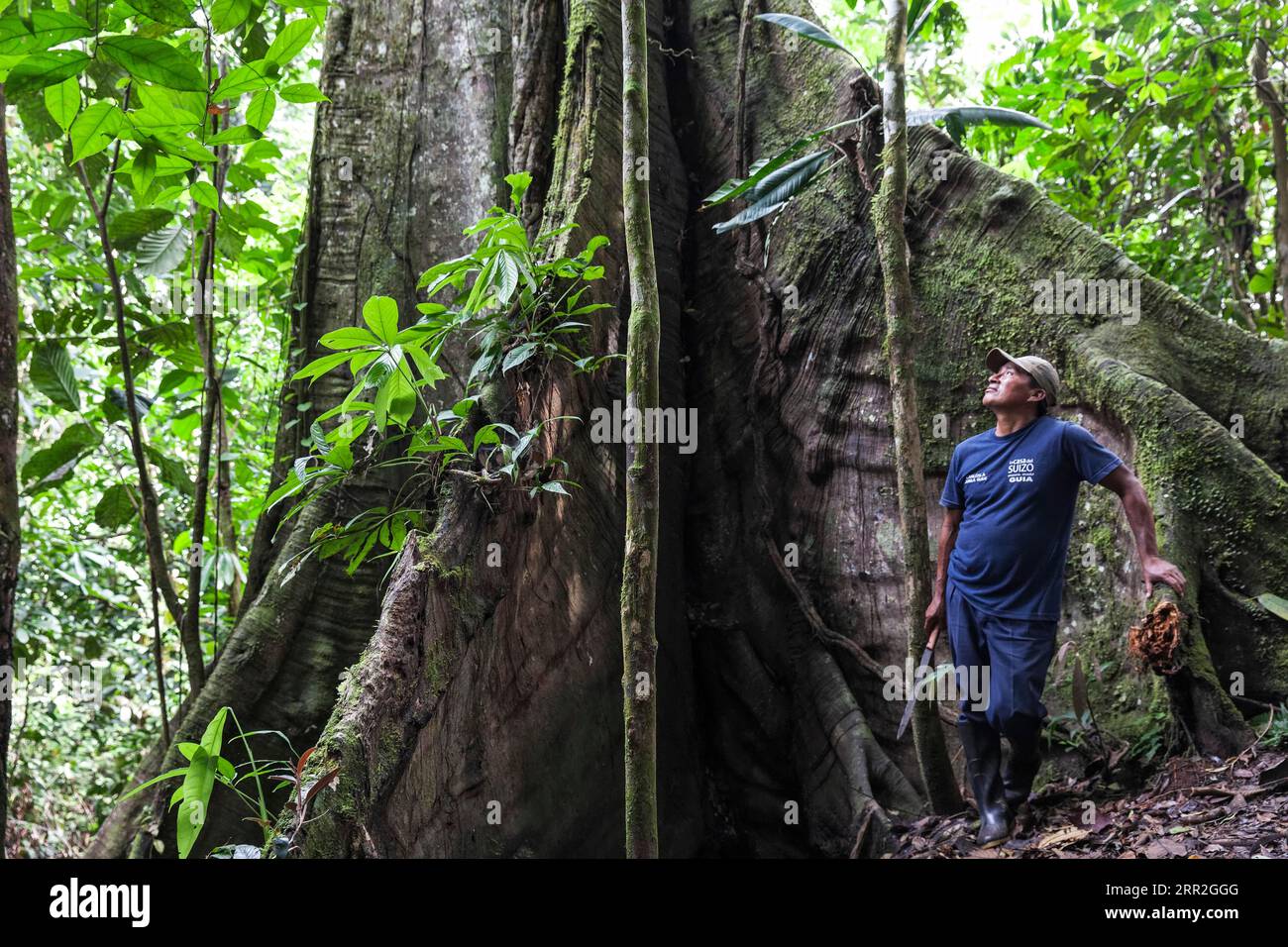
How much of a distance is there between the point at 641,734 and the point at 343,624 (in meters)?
2.09

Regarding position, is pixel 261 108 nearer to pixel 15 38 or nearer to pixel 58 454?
pixel 15 38

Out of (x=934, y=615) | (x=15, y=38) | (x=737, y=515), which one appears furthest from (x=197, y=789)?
(x=737, y=515)

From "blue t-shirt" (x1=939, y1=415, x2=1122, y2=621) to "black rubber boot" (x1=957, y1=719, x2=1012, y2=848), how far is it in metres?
0.44

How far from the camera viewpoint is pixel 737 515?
179 inches

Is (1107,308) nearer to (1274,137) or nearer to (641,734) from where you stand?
(641,734)

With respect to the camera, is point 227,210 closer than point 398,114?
Yes

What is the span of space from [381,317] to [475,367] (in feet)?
2.21

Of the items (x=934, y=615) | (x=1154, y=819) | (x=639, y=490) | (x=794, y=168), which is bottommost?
(x=1154, y=819)

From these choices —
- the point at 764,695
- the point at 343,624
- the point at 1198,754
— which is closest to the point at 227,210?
the point at 343,624

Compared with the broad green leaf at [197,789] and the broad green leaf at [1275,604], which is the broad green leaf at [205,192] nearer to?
the broad green leaf at [197,789]

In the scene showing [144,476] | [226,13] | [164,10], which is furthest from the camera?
[144,476]

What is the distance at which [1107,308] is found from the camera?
394 centimetres

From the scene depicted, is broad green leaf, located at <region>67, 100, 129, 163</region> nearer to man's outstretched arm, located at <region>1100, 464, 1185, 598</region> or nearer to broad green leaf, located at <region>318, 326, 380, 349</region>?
broad green leaf, located at <region>318, 326, 380, 349</region>
